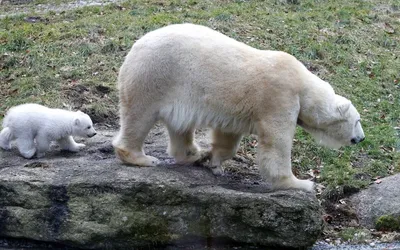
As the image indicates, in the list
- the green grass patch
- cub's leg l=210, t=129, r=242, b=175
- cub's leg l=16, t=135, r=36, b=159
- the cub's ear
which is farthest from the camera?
the green grass patch

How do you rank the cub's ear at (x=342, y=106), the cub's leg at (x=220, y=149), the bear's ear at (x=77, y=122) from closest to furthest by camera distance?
the cub's ear at (x=342, y=106) < the cub's leg at (x=220, y=149) < the bear's ear at (x=77, y=122)

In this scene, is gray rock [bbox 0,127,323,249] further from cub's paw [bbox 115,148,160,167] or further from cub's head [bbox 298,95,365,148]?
cub's head [bbox 298,95,365,148]

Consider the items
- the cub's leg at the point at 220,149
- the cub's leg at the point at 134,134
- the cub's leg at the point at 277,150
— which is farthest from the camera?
the cub's leg at the point at 220,149

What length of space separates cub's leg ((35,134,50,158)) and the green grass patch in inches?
94.0

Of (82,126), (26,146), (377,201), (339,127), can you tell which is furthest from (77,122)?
(377,201)

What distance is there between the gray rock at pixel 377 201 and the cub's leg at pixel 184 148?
1.89 m

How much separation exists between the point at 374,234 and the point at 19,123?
3974mm

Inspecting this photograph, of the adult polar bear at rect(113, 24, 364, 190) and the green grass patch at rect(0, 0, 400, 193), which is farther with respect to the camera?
the green grass patch at rect(0, 0, 400, 193)

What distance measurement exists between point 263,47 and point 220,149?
5576mm

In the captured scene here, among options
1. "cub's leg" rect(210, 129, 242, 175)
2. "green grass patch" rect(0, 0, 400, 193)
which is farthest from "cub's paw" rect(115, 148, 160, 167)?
"green grass patch" rect(0, 0, 400, 193)

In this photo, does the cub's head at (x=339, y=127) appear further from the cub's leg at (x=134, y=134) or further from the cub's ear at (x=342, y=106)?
the cub's leg at (x=134, y=134)

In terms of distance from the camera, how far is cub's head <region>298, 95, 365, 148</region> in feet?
23.5

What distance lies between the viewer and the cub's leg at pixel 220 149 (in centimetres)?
755

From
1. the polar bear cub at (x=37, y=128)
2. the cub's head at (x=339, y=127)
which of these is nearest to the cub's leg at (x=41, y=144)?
the polar bear cub at (x=37, y=128)
